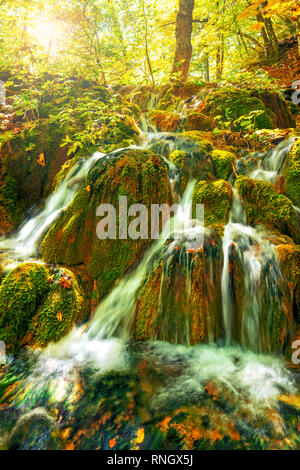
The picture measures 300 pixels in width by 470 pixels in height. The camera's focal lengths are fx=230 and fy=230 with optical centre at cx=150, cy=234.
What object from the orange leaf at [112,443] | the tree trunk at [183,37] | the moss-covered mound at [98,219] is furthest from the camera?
the tree trunk at [183,37]

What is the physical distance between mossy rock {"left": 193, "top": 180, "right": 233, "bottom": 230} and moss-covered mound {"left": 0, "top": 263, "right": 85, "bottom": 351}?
2.29 metres

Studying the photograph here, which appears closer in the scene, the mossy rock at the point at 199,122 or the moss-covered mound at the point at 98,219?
the moss-covered mound at the point at 98,219

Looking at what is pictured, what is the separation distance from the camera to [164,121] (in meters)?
7.02

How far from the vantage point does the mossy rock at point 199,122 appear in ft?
21.5

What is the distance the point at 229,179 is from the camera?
4.63 metres

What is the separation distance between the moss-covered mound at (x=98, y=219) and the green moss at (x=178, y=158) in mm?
680

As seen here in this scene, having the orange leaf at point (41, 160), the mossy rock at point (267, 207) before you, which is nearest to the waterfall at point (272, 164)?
the mossy rock at point (267, 207)

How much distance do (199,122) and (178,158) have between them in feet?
8.98

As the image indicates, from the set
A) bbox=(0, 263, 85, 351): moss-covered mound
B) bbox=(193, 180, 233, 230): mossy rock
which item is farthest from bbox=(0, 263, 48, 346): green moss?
bbox=(193, 180, 233, 230): mossy rock

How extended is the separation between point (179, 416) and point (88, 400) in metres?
0.83

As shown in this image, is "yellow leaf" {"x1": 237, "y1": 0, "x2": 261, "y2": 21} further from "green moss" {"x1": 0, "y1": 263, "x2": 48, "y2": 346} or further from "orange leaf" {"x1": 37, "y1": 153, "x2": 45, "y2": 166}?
"orange leaf" {"x1": 37, "y1": 153, "x2": 45, "y2": 166}

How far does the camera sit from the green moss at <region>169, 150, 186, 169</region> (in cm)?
457

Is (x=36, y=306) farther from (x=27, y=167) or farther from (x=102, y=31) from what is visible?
(x=102, y=31)

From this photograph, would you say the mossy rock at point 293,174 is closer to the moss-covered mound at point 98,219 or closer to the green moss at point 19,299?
the moss-covered mound at point 98,219
